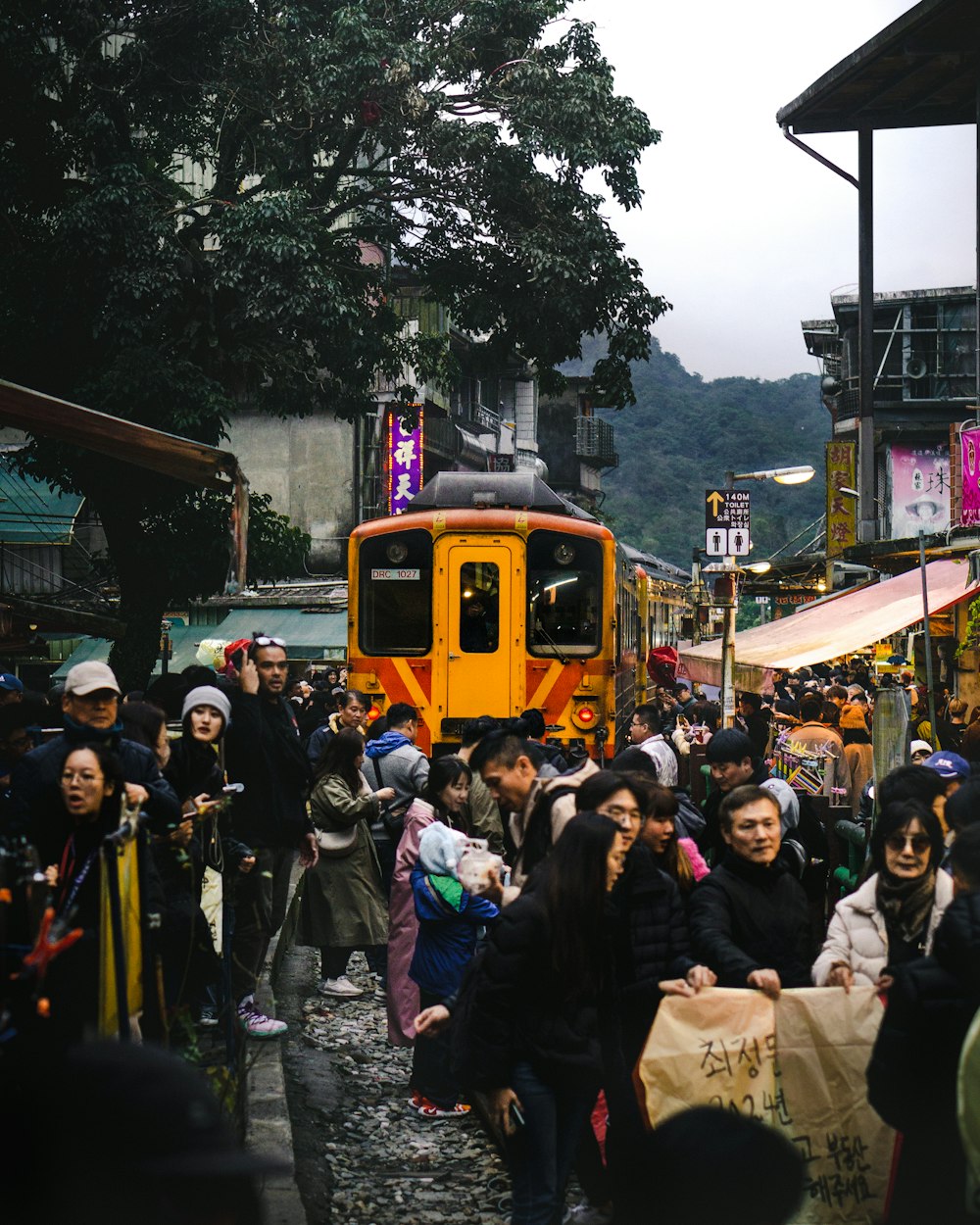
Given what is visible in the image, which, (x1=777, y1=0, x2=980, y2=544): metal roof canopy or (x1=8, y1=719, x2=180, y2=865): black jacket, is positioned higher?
(x1=777, y1=0, x2=980, y2=544): metal roof canopy

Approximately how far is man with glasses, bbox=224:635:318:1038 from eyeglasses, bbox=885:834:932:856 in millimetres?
3369

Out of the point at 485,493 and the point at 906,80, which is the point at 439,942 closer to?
the point at 485,493

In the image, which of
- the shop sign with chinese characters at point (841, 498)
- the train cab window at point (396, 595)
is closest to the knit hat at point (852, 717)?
the train cab window at point (396, 595)

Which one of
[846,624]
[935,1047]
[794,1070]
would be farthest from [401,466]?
[935,1047]

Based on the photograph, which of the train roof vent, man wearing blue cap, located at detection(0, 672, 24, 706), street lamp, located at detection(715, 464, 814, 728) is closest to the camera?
man wearing blue cap, located at detection(0, 672, 24, 706)

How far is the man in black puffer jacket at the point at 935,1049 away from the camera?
10.5 feet

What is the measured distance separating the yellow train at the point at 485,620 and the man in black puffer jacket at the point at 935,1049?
986 cm

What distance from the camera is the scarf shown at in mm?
4367

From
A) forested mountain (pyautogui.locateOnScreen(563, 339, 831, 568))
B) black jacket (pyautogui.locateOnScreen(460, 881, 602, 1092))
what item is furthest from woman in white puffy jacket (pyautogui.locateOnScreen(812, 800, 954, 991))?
forested mountain (pyautogui.locateOnScreen(563, 339, 831, 568))

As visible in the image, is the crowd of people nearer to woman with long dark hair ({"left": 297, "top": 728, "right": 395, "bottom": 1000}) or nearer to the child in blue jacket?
the child in blue jacket

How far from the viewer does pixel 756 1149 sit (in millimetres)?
1997

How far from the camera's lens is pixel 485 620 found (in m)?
13.3

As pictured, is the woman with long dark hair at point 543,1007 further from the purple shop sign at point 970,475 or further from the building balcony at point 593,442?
the building balcony at point 593,442

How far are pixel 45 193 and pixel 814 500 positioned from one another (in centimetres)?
7045
